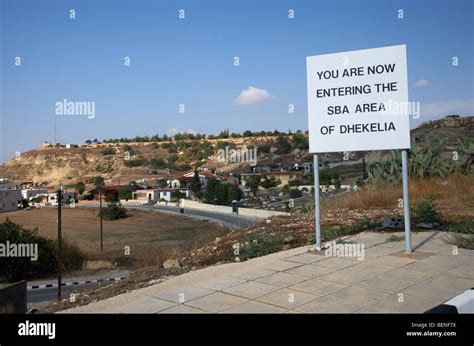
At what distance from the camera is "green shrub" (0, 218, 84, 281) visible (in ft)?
94.3

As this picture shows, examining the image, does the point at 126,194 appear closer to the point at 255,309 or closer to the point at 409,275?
the point at 409,275

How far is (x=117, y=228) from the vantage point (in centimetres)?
5662

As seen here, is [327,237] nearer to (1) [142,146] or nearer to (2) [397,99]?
(2) [397,99]

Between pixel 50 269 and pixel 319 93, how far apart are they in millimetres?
29366

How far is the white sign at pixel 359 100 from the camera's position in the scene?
22.2 ft

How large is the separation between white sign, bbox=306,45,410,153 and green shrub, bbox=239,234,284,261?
209cm

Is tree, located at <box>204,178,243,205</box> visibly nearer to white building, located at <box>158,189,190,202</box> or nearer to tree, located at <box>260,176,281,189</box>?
tree, located at <box>260,176,281,189</box>

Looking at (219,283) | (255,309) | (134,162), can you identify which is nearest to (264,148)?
(134,162)

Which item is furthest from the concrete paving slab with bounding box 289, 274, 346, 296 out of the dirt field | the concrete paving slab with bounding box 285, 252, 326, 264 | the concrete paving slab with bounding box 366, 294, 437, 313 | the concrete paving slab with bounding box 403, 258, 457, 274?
the dirt field

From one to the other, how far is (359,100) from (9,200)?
264 feet

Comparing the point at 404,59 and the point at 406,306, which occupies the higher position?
the point at 404,59
